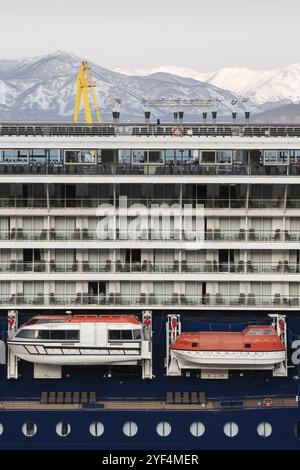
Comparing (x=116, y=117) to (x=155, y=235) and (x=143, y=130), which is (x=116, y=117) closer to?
(x=143, y=130)

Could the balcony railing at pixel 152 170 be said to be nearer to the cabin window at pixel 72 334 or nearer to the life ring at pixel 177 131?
the life ring at pixel 177 131

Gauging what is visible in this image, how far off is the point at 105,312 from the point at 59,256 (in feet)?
9.63

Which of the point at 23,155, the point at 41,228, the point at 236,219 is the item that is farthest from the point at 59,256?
the point at 236,219

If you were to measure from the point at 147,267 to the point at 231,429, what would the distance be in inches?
284

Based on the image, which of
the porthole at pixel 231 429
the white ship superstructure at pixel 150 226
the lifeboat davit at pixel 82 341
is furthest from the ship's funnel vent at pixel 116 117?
the porthole at pixel 231 429

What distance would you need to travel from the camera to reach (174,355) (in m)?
43.4

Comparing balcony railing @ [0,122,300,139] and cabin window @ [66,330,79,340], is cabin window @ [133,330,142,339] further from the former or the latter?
balcony railing @ [0,122,300,139]

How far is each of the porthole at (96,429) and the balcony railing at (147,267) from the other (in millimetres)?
6076

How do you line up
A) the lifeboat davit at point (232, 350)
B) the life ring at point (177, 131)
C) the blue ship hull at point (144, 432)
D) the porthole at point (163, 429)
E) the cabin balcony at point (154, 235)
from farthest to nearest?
the life ring at point (177, 131) → the cabin balcony at point (154, 235) → the lifeboat davit at point (232, 350) → the porthole at point (163, 429) → the blue ship hull at point (144, 432)

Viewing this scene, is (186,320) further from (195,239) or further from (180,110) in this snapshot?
(180,110)

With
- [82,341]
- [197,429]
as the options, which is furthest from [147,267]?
[197,429]

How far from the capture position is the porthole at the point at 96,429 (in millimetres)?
42875

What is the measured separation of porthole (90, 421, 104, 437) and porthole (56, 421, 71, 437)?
896 mm

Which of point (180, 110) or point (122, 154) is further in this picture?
point (180, 110)
